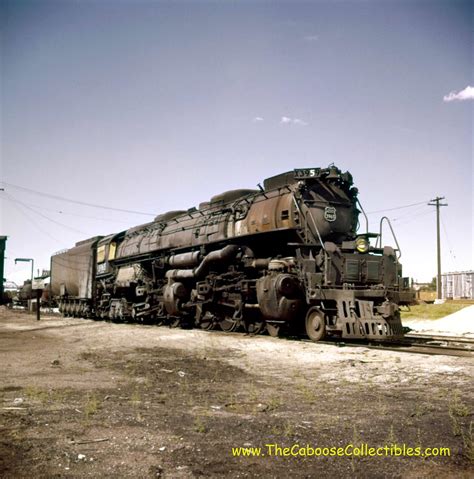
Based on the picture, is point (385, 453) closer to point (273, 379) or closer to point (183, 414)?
point (183, 414)

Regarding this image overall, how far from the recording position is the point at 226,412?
5.68m

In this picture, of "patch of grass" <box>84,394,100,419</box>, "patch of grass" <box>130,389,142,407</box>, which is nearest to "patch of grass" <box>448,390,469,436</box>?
"patch of grass" <box>130,389,142,407</box>

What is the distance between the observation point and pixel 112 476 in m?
3.75

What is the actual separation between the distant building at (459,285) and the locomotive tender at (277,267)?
126 feet

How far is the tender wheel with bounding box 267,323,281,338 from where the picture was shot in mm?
13902

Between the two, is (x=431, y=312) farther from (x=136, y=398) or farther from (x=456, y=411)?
(x=136, y=398)

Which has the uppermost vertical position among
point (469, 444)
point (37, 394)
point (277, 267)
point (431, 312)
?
point (277, 267)

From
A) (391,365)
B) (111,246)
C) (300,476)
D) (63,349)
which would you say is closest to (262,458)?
(300,476)

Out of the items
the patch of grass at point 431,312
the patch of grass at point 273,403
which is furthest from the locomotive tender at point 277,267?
the patch of grass at point 431,312

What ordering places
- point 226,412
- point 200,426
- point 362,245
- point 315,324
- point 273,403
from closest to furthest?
point 200,426, point 226,412, point 273,403, point 315,324, point 362,245

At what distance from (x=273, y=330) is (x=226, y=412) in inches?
336

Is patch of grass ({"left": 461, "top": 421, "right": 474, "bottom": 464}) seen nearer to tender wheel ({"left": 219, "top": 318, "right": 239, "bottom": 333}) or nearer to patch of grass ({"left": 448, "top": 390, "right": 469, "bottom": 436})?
patch of grass ({"left": 448, "top": 390, "right": 469, "bottom": 436})

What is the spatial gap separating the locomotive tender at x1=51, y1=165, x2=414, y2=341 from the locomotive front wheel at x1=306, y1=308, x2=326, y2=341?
0.03 metres

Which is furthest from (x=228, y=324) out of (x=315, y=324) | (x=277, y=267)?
(x=315, y=324)
